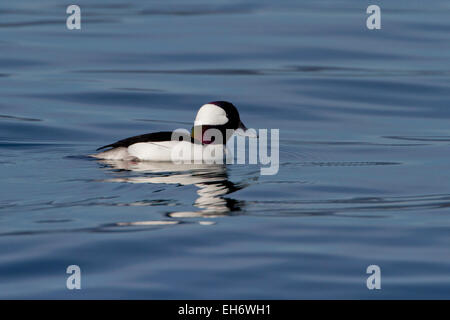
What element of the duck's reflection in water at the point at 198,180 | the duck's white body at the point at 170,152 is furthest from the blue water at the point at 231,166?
the duck's white body at the point at 170,152

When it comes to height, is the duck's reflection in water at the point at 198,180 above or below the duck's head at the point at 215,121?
below

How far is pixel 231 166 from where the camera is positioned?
1086 centimetres

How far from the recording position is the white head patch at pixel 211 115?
11242mm

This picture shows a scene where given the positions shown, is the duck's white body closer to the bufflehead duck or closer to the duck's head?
the bufflehead duck

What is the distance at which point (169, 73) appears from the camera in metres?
16.7

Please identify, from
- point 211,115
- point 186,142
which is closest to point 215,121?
point 211,115

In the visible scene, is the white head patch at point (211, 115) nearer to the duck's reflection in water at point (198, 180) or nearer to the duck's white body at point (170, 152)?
the duck's white body at point (170, 152)

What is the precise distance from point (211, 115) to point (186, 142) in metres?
0.56

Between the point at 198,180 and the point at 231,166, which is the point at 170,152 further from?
the point at 198,180

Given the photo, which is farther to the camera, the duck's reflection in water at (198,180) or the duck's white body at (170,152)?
the duck's white body at (170,152)

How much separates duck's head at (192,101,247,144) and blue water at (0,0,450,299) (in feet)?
2.25

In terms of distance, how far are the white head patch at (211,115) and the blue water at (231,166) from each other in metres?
0.77
